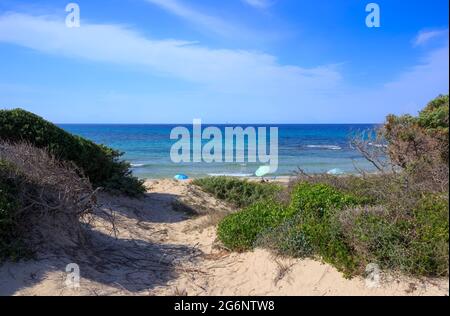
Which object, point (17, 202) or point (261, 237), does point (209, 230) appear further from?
point (17, 202)

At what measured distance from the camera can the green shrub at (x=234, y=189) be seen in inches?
518

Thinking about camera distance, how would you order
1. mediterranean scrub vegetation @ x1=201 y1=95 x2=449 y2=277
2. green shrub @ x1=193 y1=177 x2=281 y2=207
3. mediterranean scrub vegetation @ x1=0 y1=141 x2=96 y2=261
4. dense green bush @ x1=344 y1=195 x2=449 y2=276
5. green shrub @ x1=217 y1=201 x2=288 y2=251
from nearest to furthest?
dense green bush @ x1=344 y1=195 x2=449 y2=276
mediterranean scrub vegetation @ x1=201 y1=95 x2=449 y2=277
mediterranean scrub vegetation @ x1=0 y1=141 x2=96 y2=261
green shrub @ x1=217 y1=201 x2=288 y2=251
green shrub @ x1=193 y1=177 x2=281 y2=207

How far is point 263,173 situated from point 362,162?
7874 mm

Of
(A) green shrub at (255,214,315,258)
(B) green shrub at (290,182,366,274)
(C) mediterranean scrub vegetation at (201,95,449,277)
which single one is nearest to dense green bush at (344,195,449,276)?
(C) mediterranean scrub vegetation at (201,95,449,277)

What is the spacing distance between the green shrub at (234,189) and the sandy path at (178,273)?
→ 176 inches

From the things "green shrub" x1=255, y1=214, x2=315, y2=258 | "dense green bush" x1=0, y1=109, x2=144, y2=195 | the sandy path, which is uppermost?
"dense green bush" x1=0, y1=109, x2=144, y2=195

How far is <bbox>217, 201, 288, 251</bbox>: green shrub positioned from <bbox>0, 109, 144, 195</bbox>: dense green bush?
166 inches

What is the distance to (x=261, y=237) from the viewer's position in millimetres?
6777

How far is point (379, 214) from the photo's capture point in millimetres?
6043

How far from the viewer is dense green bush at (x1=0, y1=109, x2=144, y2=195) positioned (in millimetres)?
9711

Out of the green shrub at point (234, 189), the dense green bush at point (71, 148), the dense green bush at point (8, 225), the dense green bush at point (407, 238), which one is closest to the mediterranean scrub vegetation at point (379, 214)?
the dense green bush at point (407, 238)

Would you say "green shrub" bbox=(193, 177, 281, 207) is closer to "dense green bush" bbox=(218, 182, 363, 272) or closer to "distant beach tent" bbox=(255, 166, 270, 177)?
"dense green bush" bbox=(218, 182, 363, 272)

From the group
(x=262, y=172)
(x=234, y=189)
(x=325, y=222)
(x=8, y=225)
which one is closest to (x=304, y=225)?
(x=325, y=222)
